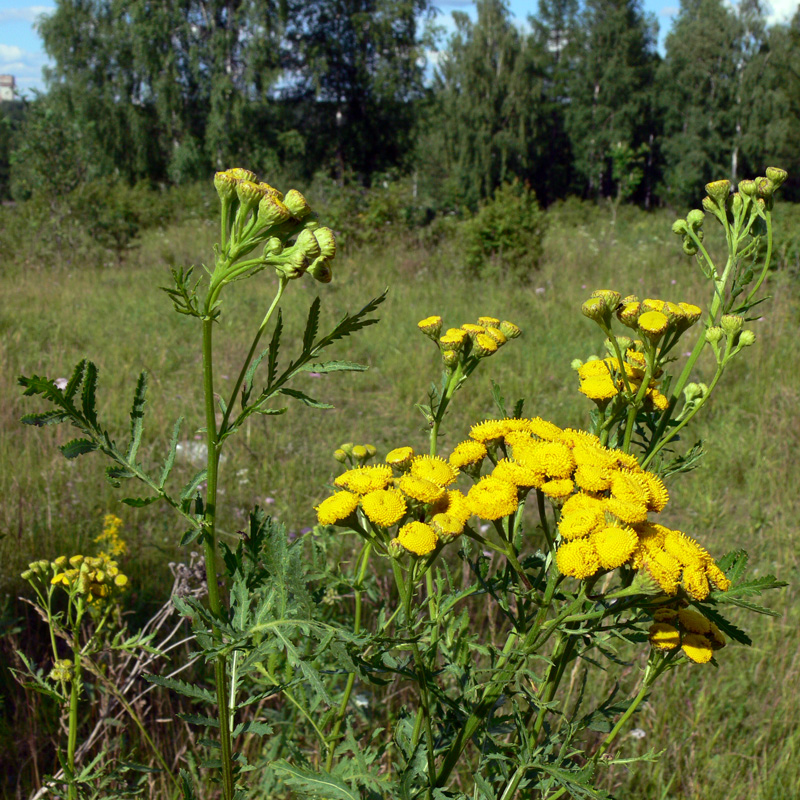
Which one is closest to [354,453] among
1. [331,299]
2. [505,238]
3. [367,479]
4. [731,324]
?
[367,479]

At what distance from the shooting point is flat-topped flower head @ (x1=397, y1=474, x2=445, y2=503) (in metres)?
1.14

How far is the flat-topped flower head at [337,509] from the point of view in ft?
3.84

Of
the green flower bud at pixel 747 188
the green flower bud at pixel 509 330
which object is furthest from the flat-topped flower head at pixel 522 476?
the green flower bud at pixel 747 188

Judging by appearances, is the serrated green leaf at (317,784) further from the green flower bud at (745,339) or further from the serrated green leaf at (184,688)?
the green flower bud at (745,339)

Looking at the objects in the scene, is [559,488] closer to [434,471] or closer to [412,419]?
[434,471]

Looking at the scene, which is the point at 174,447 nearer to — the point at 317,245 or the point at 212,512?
the point at 212,512

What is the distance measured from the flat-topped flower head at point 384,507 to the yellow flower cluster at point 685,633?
1.62 feet

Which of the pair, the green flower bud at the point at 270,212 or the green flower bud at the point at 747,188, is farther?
the green flower bud at the point at 747,188

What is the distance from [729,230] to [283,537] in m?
1.29

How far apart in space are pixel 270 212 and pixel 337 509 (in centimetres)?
52

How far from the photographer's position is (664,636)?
116 centimetres

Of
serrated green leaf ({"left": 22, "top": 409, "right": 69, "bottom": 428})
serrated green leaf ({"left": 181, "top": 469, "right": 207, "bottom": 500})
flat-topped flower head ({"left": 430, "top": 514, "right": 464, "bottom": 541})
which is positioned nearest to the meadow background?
flat-topped flower head ({"left": 430, "top": 514, "right": 464, "bottom": 541})

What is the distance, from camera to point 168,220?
44.8 feet


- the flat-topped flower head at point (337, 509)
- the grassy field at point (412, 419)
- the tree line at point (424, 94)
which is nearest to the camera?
the flat-topped flower head at point (337, 509)
